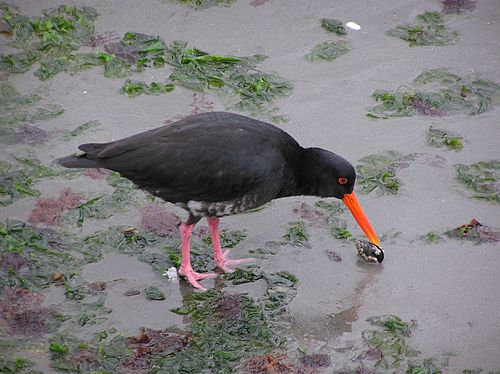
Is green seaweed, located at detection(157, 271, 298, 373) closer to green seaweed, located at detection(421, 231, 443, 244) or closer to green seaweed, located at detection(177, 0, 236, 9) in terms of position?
green seaweed, located at detection(421, 231, 443, 244)

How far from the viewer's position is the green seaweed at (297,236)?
20.0 ft

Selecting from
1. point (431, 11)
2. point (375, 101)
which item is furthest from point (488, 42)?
point (375, 101)

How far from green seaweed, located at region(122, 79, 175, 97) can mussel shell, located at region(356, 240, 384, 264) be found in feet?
7.70

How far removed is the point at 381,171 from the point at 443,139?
2.27ft

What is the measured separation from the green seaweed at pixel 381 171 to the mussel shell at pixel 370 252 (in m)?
0.72

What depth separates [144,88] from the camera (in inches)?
290

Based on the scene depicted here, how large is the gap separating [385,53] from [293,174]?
2.51 metres

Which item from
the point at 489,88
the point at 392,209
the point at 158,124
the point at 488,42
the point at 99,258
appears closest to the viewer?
the point at 99,258

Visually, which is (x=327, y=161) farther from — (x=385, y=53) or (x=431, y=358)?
(x=385, y=53)

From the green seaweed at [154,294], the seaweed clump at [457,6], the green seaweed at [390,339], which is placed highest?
the seaweed clump at [457,6]

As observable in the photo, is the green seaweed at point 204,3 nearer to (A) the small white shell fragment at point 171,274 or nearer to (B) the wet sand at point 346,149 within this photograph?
(B) the wet sand at point 346,149

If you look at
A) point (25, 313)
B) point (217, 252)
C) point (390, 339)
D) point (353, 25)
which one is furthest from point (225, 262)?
point (353, 25)

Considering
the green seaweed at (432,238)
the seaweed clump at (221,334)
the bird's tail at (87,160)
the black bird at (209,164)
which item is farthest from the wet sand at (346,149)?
the bird's tail at (87,160)

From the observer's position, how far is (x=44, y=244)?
591 centimetres
